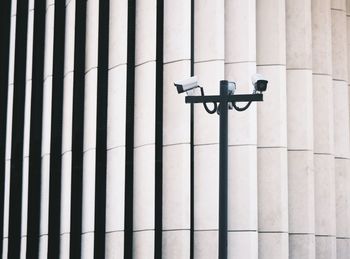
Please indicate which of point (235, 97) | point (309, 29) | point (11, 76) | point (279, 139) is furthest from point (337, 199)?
point (11, 76)

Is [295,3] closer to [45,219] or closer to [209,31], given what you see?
[209,31]

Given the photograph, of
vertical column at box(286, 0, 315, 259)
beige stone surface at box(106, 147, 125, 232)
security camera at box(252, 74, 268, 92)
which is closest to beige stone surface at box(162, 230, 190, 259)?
beige stone surface at box(106, 147, 125, 232)

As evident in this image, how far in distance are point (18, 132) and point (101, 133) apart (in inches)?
235

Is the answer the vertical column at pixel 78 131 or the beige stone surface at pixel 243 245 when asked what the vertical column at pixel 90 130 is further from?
the beige stone surface at pixel 243 245

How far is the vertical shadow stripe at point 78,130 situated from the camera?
89.8 ft

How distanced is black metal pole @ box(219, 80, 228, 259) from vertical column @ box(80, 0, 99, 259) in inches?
333

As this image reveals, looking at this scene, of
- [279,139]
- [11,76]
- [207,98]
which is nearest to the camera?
[207,98]

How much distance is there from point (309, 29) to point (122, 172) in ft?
18.7

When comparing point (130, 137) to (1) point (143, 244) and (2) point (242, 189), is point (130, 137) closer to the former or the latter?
(1) point (143, 244)

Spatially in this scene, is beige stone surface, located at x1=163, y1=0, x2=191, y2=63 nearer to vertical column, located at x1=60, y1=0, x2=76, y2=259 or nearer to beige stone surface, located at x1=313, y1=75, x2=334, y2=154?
beige stone surface, located at x1=313, y1=75, x2=334, y2=154

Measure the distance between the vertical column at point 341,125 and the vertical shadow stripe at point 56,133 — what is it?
759 cm

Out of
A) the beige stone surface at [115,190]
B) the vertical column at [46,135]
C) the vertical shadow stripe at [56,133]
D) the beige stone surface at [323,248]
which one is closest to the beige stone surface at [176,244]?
the beige stone surface at [115,190]

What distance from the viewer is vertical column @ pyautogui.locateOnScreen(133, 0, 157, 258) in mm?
25078

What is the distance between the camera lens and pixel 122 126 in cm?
2616
